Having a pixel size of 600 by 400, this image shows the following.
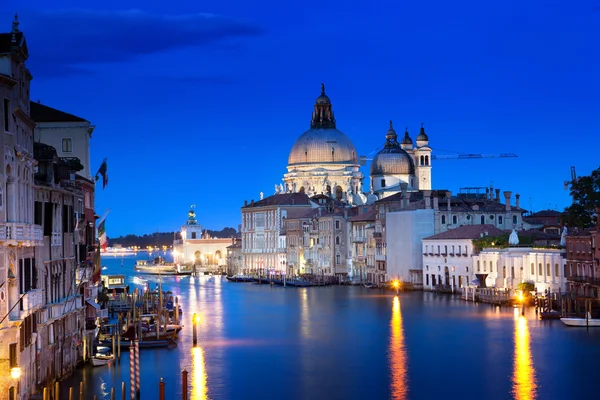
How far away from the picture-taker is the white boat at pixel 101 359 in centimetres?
2527

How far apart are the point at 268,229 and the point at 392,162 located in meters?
10.1

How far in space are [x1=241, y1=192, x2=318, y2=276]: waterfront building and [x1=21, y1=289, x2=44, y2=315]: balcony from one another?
67.2m

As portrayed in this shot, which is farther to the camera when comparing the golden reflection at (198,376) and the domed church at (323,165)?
the domed church at (323,165)

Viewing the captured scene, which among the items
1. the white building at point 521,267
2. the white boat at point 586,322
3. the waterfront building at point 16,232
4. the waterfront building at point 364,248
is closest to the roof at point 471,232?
the white building at point 521,267

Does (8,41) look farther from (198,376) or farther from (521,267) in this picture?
(521,267)

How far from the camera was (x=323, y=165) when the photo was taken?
322 feet

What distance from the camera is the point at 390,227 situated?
2496 inches

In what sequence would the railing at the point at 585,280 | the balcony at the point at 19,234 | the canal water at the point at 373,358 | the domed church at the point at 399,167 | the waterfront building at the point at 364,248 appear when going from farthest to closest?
the domed church at the point at 399,167, the waterfront building at the point at 364,248, the railing at the point at 585,280, the canal water at the point at 373,358, the balcony at the point at 19,234

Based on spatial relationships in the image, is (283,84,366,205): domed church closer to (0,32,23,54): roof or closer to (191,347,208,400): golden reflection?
(191,347,208,400): golden reflection

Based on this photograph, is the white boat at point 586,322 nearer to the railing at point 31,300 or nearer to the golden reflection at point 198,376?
the golden reflection at point 198,376

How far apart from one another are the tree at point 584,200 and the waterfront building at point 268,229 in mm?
41750

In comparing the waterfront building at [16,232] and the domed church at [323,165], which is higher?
the domed church at [323,165]

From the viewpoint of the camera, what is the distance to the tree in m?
44.2

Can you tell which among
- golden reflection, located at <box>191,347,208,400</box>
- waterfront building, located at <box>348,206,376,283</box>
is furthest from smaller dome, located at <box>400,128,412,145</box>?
golden reflection, located at <box>191,347,208,400</box>
